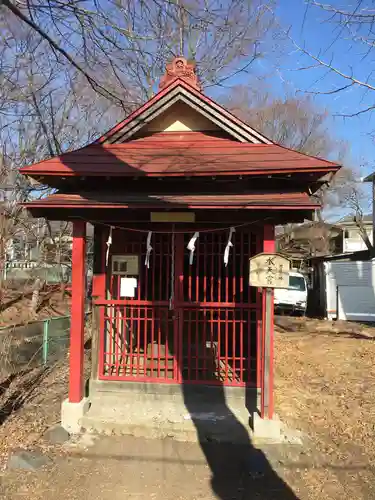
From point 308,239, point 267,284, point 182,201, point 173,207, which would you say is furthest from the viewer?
point 308,239

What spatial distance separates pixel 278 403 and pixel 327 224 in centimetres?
3214

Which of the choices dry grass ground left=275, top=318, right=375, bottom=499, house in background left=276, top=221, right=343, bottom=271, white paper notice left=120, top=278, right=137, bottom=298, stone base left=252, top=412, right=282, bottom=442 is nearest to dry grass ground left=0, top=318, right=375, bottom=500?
dry grass ground left=275, top=318, right=375, bottom=499

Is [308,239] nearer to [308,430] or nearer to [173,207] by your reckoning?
[308,430]

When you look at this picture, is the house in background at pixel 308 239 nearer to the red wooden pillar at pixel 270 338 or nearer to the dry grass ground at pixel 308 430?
the dry grass ground at pixel 308 430

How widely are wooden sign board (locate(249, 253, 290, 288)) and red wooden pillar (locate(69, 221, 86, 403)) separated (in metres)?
2.51

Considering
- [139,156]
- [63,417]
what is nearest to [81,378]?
[63,417]

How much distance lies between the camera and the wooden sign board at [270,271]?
18.2 ft

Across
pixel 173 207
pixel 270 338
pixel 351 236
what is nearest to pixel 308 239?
pixel 351 236

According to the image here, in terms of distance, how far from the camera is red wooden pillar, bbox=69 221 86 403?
6.04 meters

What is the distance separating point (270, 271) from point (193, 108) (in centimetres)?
306

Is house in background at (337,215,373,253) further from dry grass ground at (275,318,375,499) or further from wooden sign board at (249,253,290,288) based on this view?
wooden sign board at (249,253,290,288)

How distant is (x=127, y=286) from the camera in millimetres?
6664

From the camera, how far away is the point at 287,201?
5680 millimetres

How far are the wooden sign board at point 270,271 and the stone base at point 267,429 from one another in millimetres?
1841
